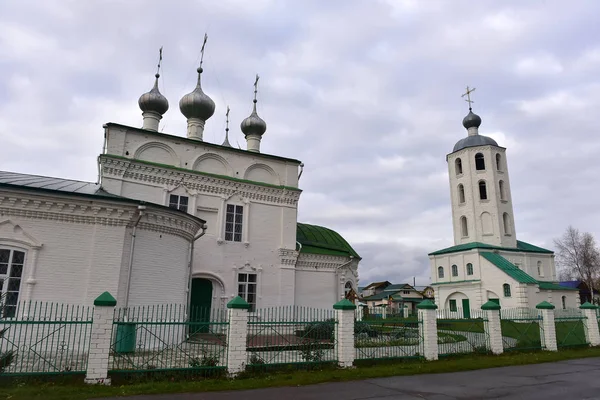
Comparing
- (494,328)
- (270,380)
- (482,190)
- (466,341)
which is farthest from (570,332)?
(482,190)

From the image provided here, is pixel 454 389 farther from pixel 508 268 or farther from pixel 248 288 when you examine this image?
pixel 508 268

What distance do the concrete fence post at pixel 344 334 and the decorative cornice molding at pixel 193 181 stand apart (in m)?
9.55

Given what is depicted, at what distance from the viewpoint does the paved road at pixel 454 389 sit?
7.50 meters

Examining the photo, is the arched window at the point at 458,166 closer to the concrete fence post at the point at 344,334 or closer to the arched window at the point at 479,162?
the arched window at the point at 479,162

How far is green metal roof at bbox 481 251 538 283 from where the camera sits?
2823 centimetres

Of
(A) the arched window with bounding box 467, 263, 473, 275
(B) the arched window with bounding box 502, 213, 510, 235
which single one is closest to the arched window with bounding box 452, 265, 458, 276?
(A) the arched window with bounding box 467, 263, 473, 275

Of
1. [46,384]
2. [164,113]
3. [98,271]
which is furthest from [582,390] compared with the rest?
[164,113]

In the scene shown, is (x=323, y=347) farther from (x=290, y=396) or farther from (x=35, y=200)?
(x=35, y=200)

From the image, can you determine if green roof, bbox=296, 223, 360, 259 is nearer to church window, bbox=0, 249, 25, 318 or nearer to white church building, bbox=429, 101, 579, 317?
church window, bbox=0, 249, 25, 318

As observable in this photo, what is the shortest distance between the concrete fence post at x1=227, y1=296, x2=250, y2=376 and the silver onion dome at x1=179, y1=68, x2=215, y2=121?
1351 centimetres

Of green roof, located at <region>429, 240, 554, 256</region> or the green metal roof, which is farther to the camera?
green roof, located at <region>429, 240, 554, 256</region>

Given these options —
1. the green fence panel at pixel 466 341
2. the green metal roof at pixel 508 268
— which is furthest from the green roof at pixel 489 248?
the green fence panel at pixel 466 341

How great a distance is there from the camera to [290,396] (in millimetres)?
7480

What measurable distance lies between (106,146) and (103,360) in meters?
10.6
